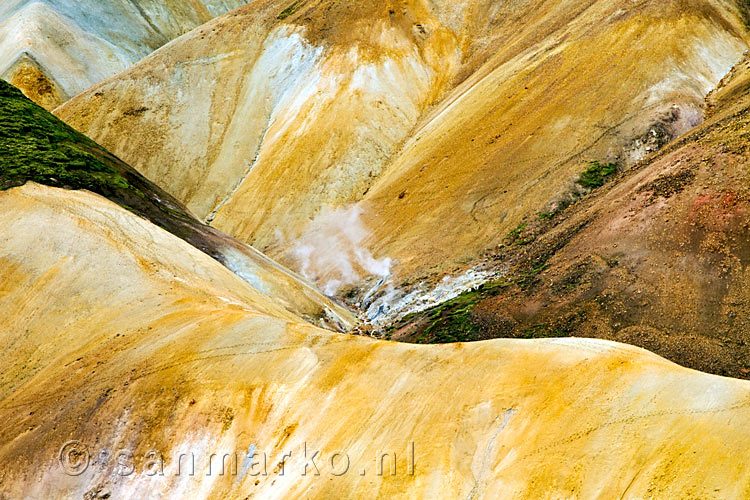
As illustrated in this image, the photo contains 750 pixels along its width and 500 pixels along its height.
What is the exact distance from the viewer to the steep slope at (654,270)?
19078mm

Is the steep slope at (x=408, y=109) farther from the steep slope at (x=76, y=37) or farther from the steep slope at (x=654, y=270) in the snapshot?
the steep slope at (x=76, y=37)

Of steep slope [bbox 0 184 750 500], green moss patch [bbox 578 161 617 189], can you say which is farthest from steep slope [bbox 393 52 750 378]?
steep slope [bbox 0 184 750 500]

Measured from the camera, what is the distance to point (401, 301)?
92.0ft

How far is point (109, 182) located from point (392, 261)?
466 inches

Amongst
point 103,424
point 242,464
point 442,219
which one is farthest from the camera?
point 442,219

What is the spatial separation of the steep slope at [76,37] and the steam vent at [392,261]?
10.1 metres

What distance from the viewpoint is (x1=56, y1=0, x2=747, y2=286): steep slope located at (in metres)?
30.0

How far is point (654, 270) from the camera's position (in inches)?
821

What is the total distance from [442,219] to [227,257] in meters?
9.97

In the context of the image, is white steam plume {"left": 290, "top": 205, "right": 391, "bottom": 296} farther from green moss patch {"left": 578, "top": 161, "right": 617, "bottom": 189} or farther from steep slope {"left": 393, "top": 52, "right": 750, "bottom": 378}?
green moss patch {"left": 578, "top": 161, "right": 617, "bottom": 189}

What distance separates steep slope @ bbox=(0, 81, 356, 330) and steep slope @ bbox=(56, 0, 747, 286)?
5482 mm

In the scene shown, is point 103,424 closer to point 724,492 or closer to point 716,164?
point 724,492

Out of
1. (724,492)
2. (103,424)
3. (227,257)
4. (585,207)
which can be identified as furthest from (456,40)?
(724,492)

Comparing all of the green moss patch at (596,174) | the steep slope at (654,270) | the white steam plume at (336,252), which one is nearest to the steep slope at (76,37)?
the white steam plume at (336,252)
